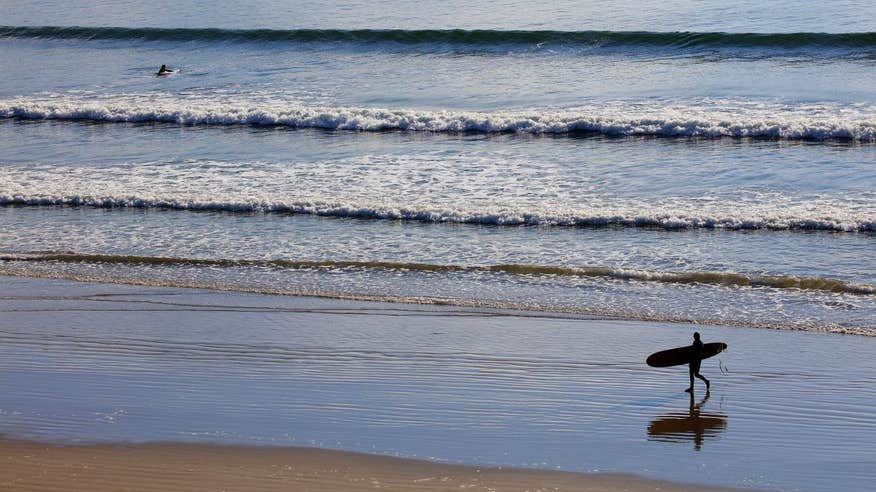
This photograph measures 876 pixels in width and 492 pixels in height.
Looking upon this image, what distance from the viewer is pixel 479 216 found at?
1498 cm

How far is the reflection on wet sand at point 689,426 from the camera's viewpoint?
8109 mm

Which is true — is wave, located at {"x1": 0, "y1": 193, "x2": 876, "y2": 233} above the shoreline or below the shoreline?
above

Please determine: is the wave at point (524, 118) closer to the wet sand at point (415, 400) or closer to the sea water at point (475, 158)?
the sea water at point (475, 158)

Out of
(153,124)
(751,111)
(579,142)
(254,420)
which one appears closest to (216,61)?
(153,124)

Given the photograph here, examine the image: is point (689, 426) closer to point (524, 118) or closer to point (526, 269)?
point (526, 269)

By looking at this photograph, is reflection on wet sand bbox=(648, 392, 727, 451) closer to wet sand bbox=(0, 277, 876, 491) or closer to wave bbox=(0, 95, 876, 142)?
wet sand bbox=(0, 277, 876, 491)

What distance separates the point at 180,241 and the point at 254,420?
6.65 m

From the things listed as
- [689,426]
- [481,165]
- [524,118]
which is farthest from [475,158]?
[689,426]

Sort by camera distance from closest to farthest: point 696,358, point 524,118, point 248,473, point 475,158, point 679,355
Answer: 1. point 248,473
2. point 696,358
3. point 679,355
4. point 475,158
5. point 524,118

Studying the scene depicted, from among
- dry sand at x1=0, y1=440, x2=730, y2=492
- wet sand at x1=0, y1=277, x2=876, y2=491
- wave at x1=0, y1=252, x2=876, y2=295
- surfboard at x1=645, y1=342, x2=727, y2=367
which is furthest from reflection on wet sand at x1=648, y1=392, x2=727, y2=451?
wave at x1=0, y1=252, x2=876, y2=295

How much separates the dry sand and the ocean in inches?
10.7

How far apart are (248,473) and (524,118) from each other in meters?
14.1

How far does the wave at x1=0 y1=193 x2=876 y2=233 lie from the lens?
1394 cm

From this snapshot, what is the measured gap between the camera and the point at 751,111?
2036cm
